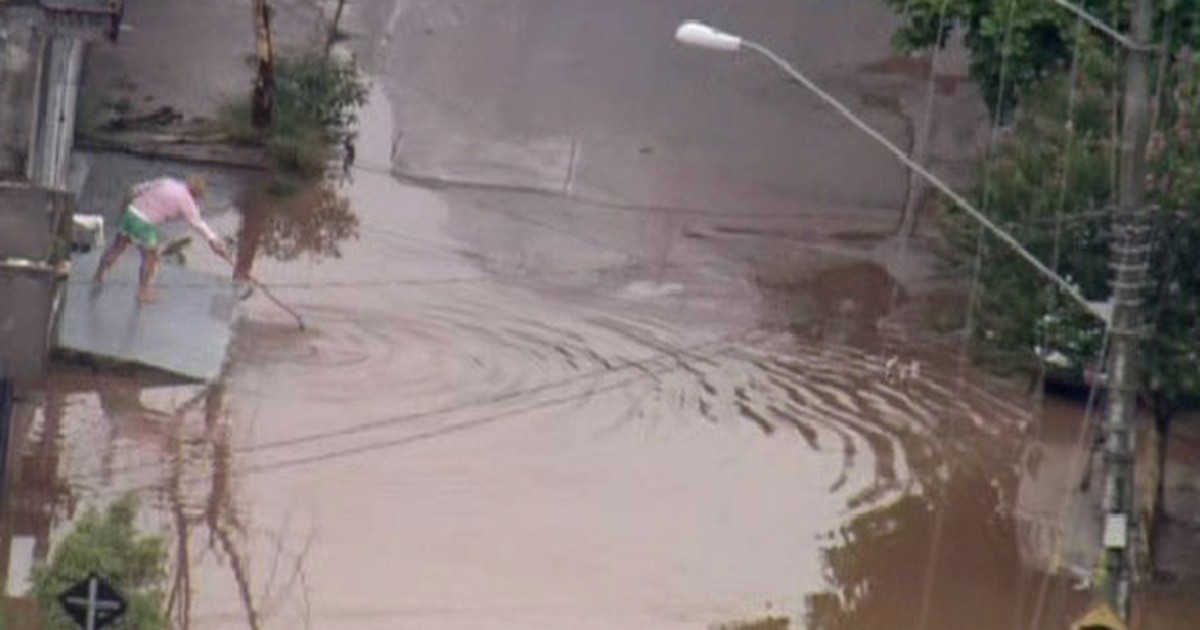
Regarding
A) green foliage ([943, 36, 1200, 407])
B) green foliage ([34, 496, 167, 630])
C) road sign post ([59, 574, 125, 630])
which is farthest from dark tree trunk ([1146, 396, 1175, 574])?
road sign post ([59, 574, 125, 630])

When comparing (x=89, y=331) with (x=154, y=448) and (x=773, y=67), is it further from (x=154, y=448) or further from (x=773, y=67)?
(x=773, y=67)

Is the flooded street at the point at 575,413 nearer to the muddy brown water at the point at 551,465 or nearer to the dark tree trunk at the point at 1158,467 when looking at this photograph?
the muddy brown water at the point at 551,465

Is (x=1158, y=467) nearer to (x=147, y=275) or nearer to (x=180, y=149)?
(x=147, y=275)

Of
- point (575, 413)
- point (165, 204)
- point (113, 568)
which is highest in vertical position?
point (165, 204)

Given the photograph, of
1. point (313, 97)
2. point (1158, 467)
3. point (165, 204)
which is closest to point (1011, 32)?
point (1158, 467)

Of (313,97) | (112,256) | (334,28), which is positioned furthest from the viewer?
(334,28)

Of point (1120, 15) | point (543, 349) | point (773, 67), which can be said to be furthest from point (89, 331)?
point (773, 67)
